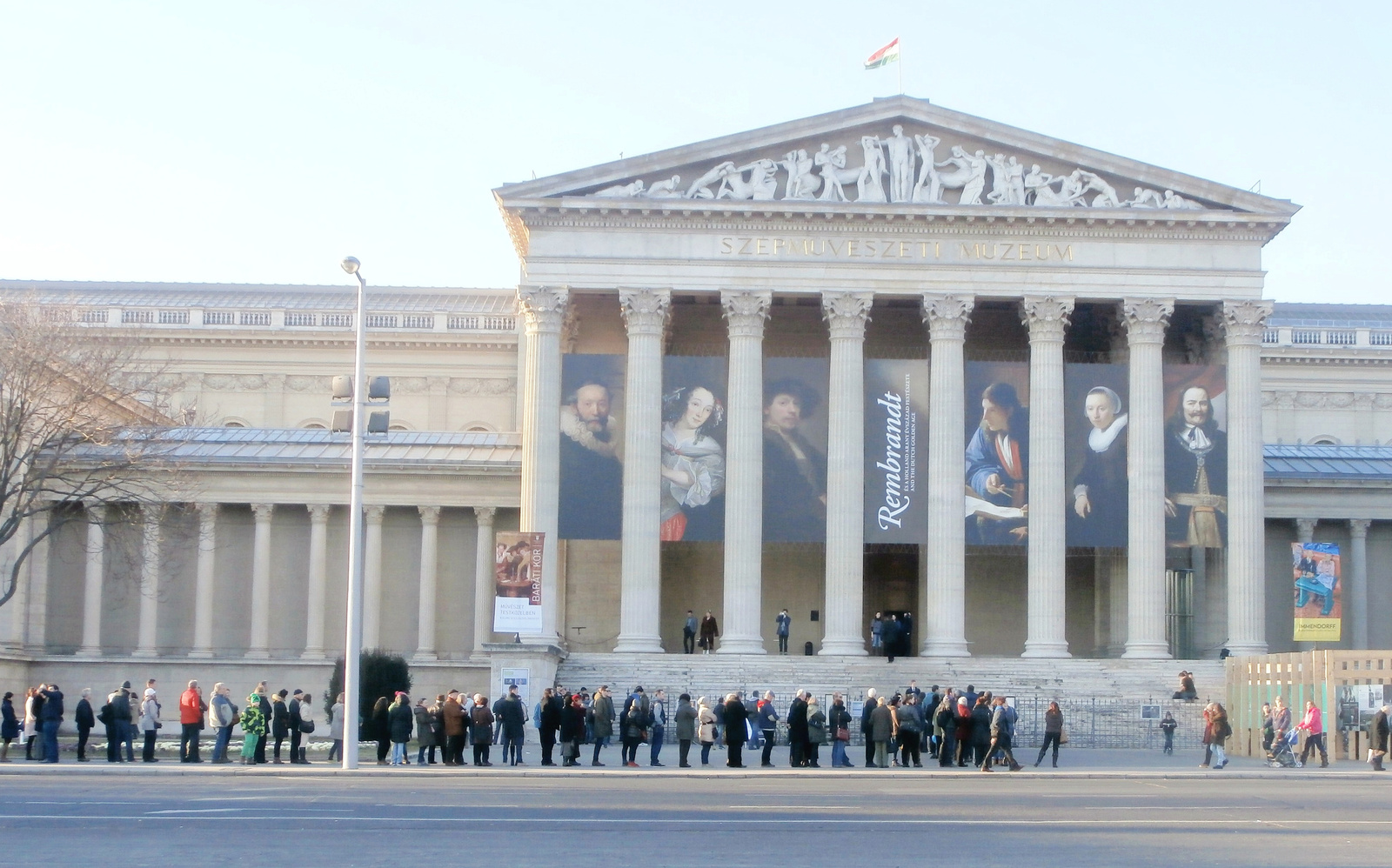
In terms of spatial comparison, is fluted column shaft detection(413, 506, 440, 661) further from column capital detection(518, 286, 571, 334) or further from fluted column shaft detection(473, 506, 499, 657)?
column capital detection(518, 286, 571, 334)

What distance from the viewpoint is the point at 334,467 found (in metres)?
61.6

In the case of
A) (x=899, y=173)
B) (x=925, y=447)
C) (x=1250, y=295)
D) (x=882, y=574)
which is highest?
(x=899, y=173)

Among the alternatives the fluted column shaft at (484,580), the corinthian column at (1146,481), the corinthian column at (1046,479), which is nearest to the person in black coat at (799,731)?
the corinthian column at (1046,479)

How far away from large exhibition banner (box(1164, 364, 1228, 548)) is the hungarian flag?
1315 centimetres

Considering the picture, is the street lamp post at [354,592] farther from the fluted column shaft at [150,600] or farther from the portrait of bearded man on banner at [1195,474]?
the portrait of bearded man on banner at [1195,474]

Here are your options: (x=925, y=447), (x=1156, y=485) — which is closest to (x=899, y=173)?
(x=925, y=447)

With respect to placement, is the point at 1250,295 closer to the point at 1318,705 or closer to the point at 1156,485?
the point at 1156,485

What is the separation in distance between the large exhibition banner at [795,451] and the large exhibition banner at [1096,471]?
25.5 feet

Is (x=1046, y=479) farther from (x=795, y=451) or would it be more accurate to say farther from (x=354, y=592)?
(x=354, y=592)

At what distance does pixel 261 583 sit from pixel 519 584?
1892cm

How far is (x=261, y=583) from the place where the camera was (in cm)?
6112

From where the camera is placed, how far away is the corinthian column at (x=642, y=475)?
5372 centimetres

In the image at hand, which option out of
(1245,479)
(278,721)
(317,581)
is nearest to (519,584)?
(278,721)

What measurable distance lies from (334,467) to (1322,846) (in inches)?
1812
